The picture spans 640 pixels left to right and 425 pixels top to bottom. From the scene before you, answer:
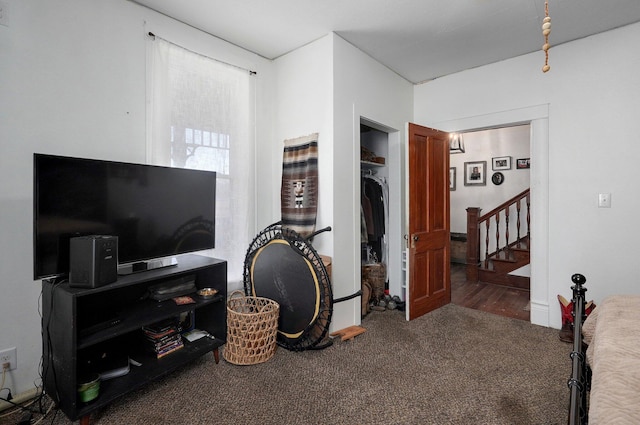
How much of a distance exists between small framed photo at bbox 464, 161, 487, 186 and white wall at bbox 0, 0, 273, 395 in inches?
223

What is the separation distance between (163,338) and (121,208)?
0.92 meters

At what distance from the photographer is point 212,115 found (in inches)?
105

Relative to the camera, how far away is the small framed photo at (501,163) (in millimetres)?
5495

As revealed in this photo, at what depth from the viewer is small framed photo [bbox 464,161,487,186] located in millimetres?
5824

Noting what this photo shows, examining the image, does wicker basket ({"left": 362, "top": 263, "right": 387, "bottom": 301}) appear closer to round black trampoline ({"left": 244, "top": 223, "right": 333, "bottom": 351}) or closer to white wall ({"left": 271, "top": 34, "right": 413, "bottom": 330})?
white wall ({"left": 271, "top": 34, "right": 413, "bottom": 330})

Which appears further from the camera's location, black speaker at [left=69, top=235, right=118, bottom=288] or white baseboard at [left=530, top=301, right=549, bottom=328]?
white baseboard at [left=530, top=301, right=549, bottom=328]

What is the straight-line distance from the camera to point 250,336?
2205 mm

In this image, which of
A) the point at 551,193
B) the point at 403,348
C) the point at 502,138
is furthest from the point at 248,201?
the point at 502,138

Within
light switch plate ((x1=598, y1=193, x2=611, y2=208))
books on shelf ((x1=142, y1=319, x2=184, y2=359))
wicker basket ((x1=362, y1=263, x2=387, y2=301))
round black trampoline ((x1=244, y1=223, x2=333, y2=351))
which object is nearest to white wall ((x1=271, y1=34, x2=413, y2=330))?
round black trampoline ((x1=244, y1=223, x2=333, y2=351))

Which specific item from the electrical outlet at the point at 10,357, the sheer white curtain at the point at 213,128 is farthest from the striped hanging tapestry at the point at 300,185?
the electrical outlet at the point at 10,357

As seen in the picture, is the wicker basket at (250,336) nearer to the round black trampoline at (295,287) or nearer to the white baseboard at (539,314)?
the round black trampoline at (295,287)

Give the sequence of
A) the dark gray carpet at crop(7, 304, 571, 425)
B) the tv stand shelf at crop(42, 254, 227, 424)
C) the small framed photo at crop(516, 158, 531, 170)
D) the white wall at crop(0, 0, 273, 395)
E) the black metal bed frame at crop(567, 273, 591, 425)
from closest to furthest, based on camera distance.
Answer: the black metal bed frame at crop(567, 273, 591, 425) < the tv stand shelf at crop(42, 254, 227, 424) < the dark gray carpet at crop(7, 304, 571, 425) < the white wall at crop(0, 0, 273, 395) < the small framed photo at crop(516, 158, 531, 170)

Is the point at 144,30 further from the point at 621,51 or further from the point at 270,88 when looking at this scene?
the point at 621,51

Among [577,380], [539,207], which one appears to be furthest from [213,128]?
[539,207]
